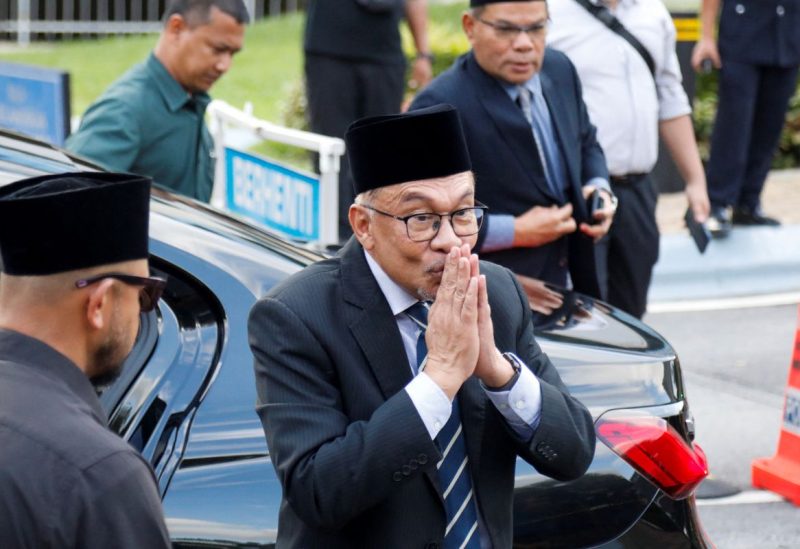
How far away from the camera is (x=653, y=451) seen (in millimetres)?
3385

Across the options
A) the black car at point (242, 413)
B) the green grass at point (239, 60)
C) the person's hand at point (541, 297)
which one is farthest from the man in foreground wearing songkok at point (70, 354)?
the green grass at point (239, 60)

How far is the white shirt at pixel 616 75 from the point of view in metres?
5.15

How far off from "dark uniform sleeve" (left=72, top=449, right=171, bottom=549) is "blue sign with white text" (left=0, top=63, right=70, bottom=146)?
4.85 meters

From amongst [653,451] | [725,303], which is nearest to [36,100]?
[725,303]

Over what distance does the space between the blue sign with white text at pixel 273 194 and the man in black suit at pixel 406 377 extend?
2920 mm

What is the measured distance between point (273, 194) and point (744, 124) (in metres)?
4.14

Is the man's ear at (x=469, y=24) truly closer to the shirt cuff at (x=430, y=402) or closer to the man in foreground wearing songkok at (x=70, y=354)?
the shirt cuff at (x=430, y=402)

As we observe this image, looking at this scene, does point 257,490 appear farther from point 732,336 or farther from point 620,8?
point 732,336

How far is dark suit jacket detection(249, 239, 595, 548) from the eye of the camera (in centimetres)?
249

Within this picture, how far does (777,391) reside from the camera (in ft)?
22.4

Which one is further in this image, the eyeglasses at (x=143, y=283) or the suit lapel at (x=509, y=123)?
the suit lapel at (x=509, y=123)

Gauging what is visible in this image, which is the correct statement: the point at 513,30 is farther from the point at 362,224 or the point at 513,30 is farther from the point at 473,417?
the point at 473,417

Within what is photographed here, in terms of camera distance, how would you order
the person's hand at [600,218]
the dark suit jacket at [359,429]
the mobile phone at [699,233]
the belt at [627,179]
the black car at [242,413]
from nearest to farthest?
the dark suit jacket at [359,429] → the black car at [242,413] → the person's hand at [600,218] → the belt at [627,179] → the mobile phone at [699,233]

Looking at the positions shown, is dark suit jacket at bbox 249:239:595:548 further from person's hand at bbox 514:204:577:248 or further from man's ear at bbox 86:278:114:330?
person's hand at bbox 514:204:577:248
